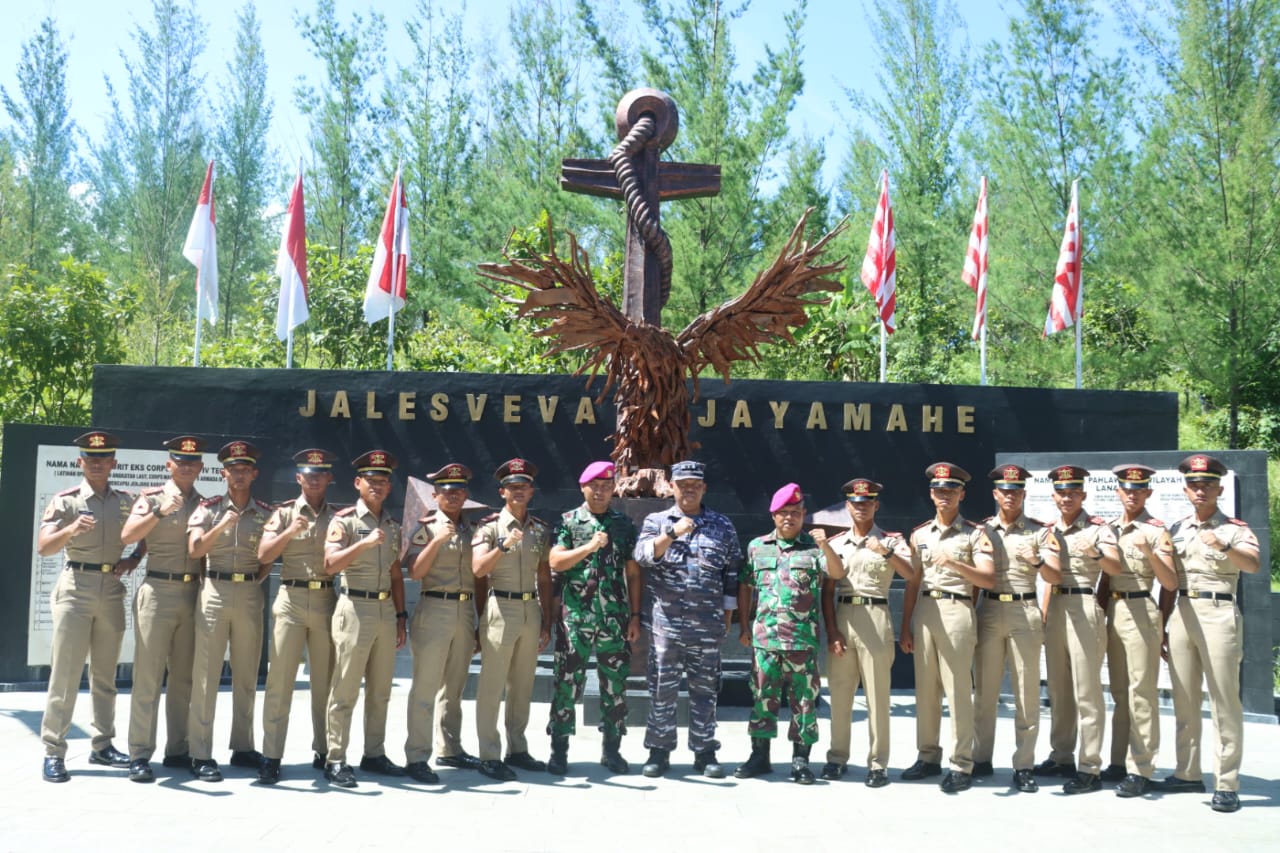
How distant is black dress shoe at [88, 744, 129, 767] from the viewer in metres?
5.29

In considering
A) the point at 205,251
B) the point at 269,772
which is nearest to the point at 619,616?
the point at 269,772

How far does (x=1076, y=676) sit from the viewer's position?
5.34m

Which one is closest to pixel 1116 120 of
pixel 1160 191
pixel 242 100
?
pixel 1160 191

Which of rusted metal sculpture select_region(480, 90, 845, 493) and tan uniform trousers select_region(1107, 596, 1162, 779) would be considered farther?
rusted metal sculpture select_region(480, 90, 845, 493)

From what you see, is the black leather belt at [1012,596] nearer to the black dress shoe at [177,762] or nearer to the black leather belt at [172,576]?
the black leather belt at [172,576]

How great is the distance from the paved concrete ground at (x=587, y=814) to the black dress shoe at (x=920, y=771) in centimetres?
8

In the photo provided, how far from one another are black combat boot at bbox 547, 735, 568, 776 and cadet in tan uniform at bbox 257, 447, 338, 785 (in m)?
1.10

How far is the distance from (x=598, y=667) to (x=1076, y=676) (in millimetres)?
2363

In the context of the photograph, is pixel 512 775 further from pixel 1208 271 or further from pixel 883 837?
pixel 1208 271

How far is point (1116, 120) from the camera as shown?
17.2 meters

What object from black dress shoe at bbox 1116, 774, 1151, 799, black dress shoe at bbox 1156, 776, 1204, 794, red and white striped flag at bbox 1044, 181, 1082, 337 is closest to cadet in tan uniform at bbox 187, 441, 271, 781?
black dress shoe at bbox 1116, 774, 1151, 799

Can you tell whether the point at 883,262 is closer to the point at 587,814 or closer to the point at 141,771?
the point at 587,814

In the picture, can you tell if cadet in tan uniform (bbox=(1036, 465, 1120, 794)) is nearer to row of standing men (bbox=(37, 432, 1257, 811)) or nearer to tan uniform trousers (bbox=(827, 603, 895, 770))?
row of standing men (bbox=(37, 432, 1257, 811))

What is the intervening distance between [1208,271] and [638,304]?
9.31 meters
